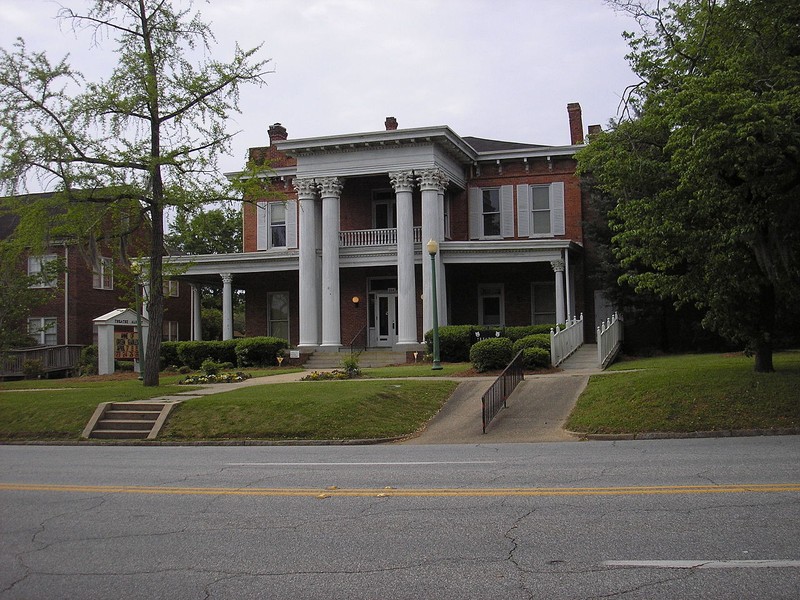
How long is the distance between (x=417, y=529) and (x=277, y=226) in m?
31.3

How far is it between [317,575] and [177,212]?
717 inches

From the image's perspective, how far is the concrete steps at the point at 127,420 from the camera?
17.5m

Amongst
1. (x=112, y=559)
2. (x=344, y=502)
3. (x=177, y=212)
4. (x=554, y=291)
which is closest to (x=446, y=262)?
(x=554, y=291)

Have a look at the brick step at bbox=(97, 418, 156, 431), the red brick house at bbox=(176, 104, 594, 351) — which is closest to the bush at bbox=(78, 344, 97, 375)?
the red brick house at bbox=(176, 104, 594, 351)

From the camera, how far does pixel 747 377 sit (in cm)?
1698

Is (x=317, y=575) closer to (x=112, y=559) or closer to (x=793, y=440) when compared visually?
(x=112, y=559)

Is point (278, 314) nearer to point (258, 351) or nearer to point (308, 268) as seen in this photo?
point (308, 268)

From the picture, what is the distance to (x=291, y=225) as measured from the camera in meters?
36.9

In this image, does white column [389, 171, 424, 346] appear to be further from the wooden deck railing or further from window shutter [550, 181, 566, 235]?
the wooden deck railing

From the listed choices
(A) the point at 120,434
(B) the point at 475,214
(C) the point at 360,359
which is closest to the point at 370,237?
(B) the point at 475,214

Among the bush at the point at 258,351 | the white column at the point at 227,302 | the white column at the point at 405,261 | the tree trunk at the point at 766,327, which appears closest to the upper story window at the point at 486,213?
the white column at the point at 405,261

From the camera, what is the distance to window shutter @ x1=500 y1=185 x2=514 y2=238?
3525 centimetres

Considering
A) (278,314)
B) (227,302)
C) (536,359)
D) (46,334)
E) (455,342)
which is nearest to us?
(536,359)

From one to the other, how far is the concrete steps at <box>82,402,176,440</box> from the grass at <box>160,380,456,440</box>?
12.2 inches
